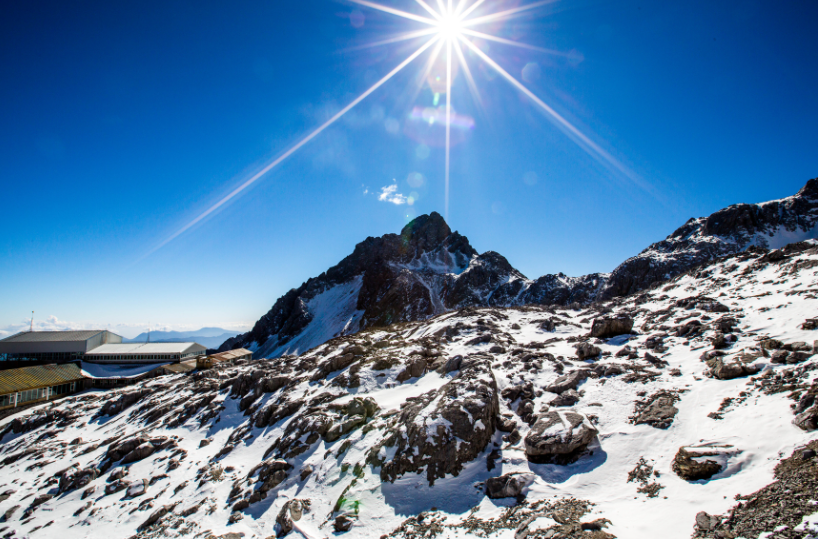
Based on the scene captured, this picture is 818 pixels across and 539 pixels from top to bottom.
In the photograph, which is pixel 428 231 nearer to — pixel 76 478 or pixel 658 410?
pixel 76 478

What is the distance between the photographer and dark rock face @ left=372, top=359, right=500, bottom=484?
45.0ft

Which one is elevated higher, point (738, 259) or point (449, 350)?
point (738, 259)

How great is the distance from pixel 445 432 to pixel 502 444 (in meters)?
2.81

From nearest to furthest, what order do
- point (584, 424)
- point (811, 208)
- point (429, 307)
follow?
point (584, 424), point (811, 208), point (429, 307)

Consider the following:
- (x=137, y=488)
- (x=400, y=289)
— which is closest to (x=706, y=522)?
(x=137, y=488)

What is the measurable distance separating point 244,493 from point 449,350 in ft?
58.9

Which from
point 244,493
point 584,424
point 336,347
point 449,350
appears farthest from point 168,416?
point 584,424

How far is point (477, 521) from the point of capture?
10594 mm

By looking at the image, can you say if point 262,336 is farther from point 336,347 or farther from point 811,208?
point 811,208

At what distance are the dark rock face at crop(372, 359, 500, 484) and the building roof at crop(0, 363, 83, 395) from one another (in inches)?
2698

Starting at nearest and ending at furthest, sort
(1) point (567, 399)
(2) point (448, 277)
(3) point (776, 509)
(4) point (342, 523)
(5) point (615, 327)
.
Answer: (3) point (776, 509) → (4) point (342, 523) → (1) point (567, 399) → (5) point (615, 327) → (2) point (448, 277)

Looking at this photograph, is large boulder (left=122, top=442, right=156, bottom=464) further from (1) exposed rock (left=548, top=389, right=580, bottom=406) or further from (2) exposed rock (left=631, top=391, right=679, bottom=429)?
(2) exposed rock (left=631, top=391, right=679, bottom=429)

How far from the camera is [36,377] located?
52938mm

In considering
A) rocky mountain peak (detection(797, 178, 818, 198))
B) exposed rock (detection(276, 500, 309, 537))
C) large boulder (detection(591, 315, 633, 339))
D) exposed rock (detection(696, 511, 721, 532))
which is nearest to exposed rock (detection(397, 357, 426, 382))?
exposed rock (detection(276, 500, 309, 537))
